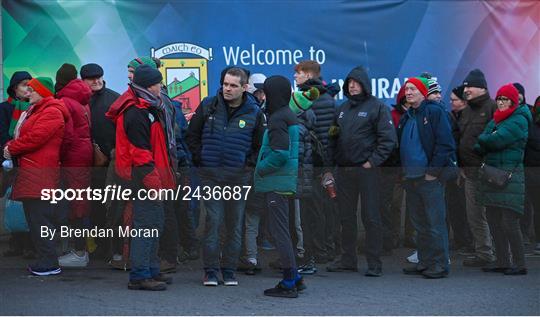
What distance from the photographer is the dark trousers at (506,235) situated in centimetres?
867

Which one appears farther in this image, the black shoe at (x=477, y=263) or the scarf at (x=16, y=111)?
the scarf at (x=16, y=111)

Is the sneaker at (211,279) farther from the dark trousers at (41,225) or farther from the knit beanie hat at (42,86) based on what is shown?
the knit beanie hat at (42,86)

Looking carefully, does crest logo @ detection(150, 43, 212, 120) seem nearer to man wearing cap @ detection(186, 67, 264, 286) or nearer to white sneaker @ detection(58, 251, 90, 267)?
white sneaker @ detection(58, 251, 90, 267)

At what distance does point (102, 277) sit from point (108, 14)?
3.73 meters

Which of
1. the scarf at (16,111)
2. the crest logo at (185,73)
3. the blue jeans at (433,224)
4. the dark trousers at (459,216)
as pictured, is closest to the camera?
the blue jeans at (433,224)

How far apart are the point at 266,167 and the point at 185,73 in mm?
3683

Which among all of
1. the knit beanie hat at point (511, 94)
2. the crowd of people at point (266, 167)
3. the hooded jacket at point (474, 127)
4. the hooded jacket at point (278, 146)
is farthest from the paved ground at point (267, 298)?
the knit beanie hat at point (511, 94)

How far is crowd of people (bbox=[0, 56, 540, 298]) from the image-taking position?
25.3 ft

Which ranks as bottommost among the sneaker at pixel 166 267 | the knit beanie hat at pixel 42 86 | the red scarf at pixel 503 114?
the sneaker at pixel 166 267

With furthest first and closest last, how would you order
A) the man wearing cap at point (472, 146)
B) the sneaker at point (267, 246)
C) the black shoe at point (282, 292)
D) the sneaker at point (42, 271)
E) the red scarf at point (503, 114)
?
the sneaker at point (267, 246)
the man wearing cap at point (472, 146)
the red scarf at point (503, 114)
the sneaker at point (42, 271)
the black shoe at point (282, 292)

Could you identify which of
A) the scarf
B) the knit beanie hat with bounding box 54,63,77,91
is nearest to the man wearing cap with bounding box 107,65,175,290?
the knit beanie hat with bounding box 54,63,77,91

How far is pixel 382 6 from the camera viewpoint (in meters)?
11.4

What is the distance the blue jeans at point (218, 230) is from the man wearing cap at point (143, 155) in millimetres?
406

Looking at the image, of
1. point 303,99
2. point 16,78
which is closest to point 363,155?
point 303,99
